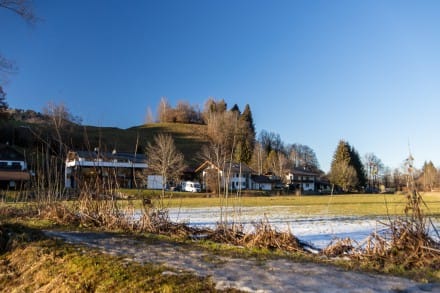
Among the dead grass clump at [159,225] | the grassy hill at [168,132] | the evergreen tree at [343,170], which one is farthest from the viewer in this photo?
the grassy hill at [168,132]

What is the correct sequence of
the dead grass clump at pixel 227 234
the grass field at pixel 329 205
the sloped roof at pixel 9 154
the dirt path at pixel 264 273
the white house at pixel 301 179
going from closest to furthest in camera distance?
1. the dirt path at pixel 264 273
2. the dead grass clump at pixel 227 234
3. the grass field at pixel 329 205
4. the sloped roof at pixel 9 154
5. the white house at pixel 301 179

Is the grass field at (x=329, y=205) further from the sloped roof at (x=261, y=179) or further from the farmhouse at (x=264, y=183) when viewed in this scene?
the sloped roof at (x=261, y=179)

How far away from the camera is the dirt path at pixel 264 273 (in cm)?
471

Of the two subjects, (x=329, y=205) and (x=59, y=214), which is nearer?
(x=59, y=214)

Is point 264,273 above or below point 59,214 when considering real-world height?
below

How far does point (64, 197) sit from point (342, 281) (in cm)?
1027

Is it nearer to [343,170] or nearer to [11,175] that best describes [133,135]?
[11,175]

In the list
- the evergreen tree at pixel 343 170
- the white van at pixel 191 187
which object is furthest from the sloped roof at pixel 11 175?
the evergreen tree at pixel 343 170

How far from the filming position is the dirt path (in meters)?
4.71

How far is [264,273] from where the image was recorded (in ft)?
17.5

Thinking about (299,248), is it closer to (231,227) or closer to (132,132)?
(231,227)

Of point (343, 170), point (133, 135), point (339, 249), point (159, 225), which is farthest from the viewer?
point (133, 135)

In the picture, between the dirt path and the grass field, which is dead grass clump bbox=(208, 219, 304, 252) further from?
the grass field

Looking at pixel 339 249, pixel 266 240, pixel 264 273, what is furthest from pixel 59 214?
pixel 339 249
